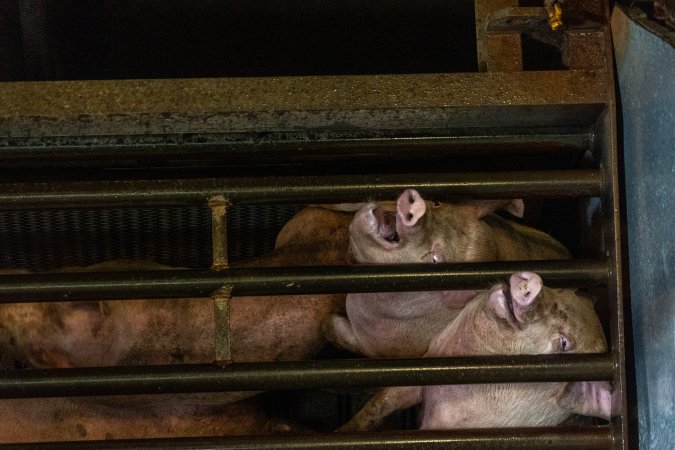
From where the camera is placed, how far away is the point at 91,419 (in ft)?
6.54

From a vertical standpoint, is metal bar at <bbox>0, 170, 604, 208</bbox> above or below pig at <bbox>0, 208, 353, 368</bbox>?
above

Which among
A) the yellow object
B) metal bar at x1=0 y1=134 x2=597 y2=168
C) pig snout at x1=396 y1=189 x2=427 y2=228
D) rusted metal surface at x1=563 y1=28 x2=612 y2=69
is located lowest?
pig snout at x1=396 y1=189 x2=427 y2=228

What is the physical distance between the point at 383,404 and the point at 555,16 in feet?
3.01

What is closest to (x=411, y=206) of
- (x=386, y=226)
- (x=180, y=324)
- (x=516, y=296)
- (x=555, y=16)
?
(x=386, y=226)

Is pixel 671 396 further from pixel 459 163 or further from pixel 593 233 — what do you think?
pixel 459 163

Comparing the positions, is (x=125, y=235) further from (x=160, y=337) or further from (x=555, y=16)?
(x=555, y=16)

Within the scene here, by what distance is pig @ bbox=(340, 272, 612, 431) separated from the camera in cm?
165

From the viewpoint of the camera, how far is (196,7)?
2418mm

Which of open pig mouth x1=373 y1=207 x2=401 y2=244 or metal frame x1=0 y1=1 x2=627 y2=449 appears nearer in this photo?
metal frame x1=0 y1=1 x2=627 y2=449

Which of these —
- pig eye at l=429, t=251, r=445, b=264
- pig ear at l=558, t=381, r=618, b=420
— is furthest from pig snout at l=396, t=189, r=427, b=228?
pig ear at l=558, t=381, r=618, b=420

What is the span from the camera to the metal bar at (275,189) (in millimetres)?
1639

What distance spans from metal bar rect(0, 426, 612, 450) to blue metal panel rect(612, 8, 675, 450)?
0.63ft

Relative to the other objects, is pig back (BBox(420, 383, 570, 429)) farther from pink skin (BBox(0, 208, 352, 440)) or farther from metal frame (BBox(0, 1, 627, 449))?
pink skin (BBox(0, 208, 352, 440))

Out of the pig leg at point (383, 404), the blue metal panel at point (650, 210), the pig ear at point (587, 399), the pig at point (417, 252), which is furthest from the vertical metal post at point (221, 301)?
the blue metal panel at point (650, 210)
